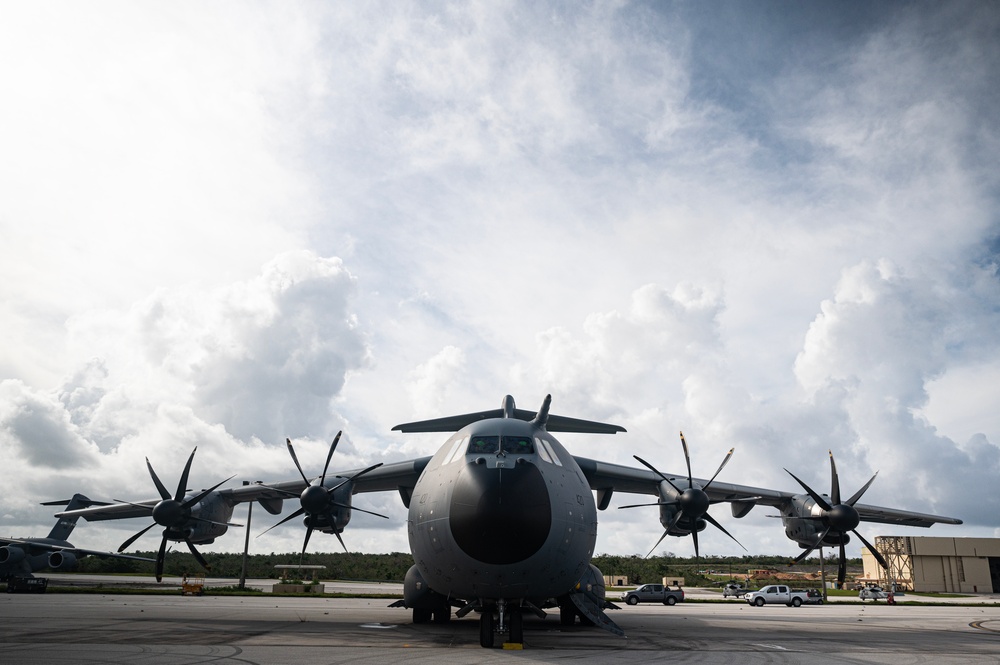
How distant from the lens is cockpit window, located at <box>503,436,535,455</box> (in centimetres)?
1213

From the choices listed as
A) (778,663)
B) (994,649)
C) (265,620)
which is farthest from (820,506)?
(265,620)

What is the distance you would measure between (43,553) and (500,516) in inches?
1551

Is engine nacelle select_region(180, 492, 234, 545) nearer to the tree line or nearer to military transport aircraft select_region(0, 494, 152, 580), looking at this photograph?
military transport aircraft select_region(0, 494, 152, 580)

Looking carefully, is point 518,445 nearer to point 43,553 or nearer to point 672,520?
point 672,520

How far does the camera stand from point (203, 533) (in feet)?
71.3

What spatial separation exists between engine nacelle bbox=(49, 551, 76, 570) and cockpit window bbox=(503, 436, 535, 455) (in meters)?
38.7

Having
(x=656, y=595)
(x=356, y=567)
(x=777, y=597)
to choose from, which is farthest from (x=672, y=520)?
(x=356, y=567)

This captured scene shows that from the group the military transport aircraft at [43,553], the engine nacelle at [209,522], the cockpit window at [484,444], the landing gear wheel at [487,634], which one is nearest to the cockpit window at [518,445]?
the cockpit window at [484,444]

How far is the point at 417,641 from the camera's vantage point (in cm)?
1335

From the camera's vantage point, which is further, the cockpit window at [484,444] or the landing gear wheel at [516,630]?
the cockpit window at [484,444]

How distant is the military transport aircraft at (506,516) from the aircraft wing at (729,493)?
186mm

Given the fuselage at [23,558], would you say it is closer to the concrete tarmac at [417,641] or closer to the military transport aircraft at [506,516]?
the concrete tarmac at [417,641]

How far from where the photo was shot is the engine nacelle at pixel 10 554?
36062mm

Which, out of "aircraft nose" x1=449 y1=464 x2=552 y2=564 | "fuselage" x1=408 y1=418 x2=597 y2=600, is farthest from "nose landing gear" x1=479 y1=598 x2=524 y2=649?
"aircraft nose" x1=449 y1=464 x2=552 y2=564
